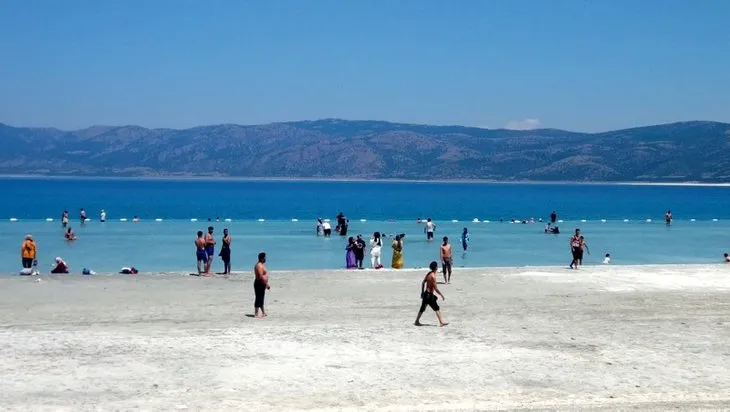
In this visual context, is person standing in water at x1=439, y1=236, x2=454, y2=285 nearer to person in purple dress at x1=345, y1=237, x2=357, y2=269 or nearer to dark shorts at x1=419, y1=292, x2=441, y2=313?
person in purple dress at x1=345, y1=237, x2=357, y2=269

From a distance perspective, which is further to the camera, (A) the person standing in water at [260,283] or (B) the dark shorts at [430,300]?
(A) the person standing in water at [260,283]

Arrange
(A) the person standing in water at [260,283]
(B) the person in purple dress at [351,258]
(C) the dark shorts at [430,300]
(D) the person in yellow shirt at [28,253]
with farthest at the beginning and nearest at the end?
(B) the person in purple dress at [351,258] → (D) the person in yellow shirt at [28,253] → (A) the person standing in water at [260,283] → (C) the dark shorts at [430,300]

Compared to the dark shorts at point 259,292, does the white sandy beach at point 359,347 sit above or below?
below

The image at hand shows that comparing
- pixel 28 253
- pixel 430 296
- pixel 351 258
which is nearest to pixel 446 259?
pixel 351 258

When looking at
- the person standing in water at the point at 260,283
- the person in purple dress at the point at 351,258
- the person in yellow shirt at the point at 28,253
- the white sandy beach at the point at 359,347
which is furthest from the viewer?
the person in purple dress at the point at 351,258

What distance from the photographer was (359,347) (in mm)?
17344

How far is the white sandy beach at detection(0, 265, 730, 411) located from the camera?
13945 millimetres

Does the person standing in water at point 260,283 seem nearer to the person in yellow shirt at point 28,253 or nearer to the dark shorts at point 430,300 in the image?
the dark shorts at point 430,300

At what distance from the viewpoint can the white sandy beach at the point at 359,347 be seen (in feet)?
45.8

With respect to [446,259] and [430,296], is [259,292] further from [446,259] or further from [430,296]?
[446,259]

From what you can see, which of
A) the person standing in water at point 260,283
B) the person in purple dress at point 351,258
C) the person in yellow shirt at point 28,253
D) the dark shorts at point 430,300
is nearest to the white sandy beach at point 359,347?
the person standing in water at point 260,283

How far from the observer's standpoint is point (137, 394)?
Answer: 13.9m

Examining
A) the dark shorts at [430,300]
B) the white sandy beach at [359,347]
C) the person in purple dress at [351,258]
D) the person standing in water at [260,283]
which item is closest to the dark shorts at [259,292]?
the person standing in water at [260,283]

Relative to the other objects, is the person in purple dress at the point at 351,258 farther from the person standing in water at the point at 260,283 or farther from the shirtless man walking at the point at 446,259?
the person standing in water at the point at 260,283
